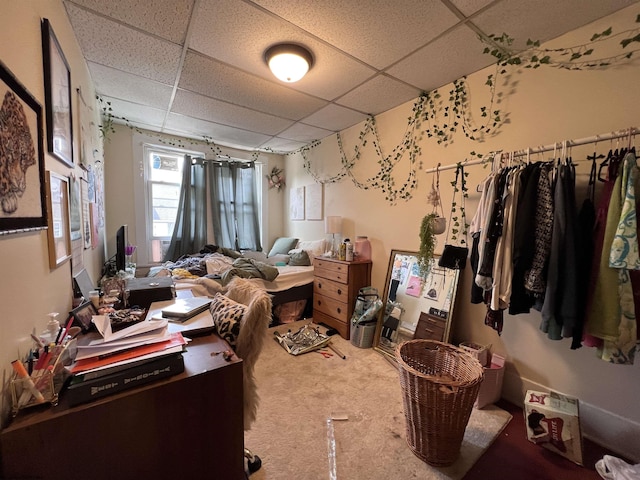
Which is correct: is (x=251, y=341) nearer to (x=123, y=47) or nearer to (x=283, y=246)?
(x=123, y=47)

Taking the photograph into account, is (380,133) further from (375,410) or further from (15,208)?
(15,208)

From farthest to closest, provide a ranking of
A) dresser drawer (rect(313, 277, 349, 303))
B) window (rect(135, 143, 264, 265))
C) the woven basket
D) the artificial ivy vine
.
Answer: window (rect(135, 143, 264, 265)) → dresser drawer (rect(313, 277, 349, 303)) → the artificial ivy vine → the woven basket

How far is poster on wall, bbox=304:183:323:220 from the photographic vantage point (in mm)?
3690

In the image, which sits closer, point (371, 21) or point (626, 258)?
point (626, 258)

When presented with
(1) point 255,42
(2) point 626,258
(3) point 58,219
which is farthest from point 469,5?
(3) point 58,219

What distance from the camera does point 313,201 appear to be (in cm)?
380

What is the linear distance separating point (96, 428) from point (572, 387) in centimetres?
243

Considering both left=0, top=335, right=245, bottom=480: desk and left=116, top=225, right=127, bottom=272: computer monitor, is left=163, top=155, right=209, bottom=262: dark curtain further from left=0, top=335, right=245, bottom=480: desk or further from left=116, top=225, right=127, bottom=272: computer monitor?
left=0, top=335, right=245, bottom=480: desk

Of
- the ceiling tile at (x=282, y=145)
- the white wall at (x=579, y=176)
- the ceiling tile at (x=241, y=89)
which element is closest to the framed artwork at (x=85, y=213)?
the ceiling tile at (x=241, y=89)

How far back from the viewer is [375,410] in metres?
1.73

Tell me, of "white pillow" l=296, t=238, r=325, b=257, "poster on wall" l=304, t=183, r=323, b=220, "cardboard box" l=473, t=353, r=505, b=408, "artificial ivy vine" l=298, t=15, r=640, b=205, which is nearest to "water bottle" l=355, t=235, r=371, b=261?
"artificial ivy vine" l=298, t=15, r=640, b=205

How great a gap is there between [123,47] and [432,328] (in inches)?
122

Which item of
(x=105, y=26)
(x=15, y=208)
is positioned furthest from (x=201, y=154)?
(x=15, y=208)

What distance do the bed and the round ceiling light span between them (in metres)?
1.92
